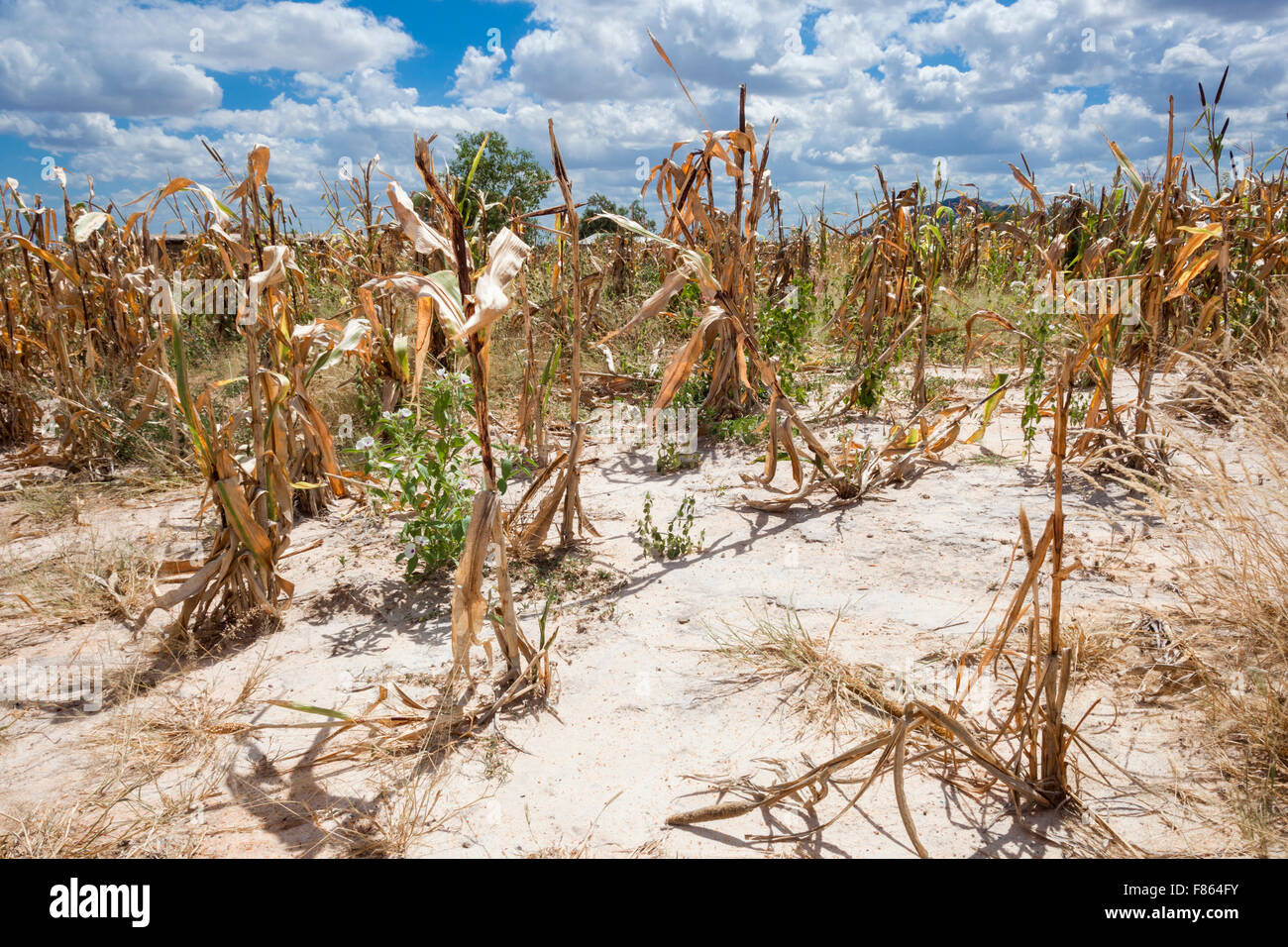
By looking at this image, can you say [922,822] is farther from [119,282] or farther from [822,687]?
[119,282]

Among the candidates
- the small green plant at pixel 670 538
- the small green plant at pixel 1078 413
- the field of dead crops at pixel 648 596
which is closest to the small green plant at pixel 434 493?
the field of dead crops at pixel 648 596

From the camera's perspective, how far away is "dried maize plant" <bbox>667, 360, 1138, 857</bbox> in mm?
1564

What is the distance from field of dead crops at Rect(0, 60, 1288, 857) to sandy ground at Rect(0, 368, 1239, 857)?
12mm

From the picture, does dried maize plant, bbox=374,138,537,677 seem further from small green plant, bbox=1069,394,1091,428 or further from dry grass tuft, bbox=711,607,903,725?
small green plant, bbox=1069,394,1091,428

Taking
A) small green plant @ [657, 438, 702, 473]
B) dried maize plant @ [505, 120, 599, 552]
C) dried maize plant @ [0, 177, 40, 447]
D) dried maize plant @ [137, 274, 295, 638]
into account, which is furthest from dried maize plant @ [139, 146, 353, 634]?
dried maize plant @ [0, 177, 40, 447]

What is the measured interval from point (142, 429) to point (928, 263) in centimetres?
536

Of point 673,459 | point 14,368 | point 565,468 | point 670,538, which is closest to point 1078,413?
point 673,459

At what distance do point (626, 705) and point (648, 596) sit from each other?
0.68 meters

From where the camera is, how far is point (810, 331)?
21.8ft

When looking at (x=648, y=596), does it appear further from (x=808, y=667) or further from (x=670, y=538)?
(x=808, y=667)

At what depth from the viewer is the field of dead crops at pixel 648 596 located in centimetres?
175

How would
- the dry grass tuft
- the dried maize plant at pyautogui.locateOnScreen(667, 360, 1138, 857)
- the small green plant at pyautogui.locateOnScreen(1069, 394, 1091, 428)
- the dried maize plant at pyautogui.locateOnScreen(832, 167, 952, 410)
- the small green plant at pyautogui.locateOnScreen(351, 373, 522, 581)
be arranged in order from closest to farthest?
the dried maize plant at pyautogui.locateOnScreen(667, 360, 1138, 857) < the dry grass tuft < the small green plant at pyautogui.locateOnScreen(351, 373, 522, 581) < the small green plant at pyautogui.locateOnScreen(1069, 394, 1091, 428) < the dried maize plant at pyautogui.locateOnScreen(832, 167, 952, 410)

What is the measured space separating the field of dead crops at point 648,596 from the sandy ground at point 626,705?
0.5 inches
